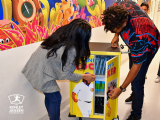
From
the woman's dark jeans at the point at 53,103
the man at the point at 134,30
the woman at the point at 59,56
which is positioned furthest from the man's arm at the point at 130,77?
the woman's dark jeans at the point at 53,103

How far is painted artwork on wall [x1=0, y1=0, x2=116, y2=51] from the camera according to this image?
4.06 ft

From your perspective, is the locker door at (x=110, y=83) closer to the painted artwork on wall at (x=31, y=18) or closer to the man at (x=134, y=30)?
the man at (x=134, y=30)

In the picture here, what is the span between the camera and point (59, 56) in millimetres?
1170

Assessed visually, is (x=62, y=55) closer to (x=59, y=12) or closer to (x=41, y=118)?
(x=59, y=12)

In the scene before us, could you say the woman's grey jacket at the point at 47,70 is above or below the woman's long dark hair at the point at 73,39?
below

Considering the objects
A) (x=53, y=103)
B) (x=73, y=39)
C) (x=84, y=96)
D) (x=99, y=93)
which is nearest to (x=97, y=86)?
(x=99, y=93)

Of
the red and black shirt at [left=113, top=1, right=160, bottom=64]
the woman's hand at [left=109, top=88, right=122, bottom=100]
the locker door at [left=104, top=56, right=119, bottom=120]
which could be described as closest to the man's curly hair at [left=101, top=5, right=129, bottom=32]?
the red and black shirt at [left=113, top=1, right=160, bottom=64]

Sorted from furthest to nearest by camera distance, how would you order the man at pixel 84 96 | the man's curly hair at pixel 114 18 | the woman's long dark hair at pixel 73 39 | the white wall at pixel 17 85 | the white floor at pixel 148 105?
the white floor at pixel 148 105 < the man at pixel 84 96 < the white wall at pixel 17 85 < the man's curly hair at pixel 114 18 < the woman's long dark hair at pixel 73 39

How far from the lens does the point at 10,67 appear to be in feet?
4.46

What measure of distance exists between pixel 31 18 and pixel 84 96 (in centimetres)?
101

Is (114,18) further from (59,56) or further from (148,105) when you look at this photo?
(148,105)

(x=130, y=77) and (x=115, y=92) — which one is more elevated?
(x=130, y=77)

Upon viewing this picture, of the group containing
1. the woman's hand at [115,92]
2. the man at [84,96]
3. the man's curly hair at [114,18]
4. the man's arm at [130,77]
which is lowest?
the man at [84,96]

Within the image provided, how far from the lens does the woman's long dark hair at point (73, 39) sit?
43.0 inches
